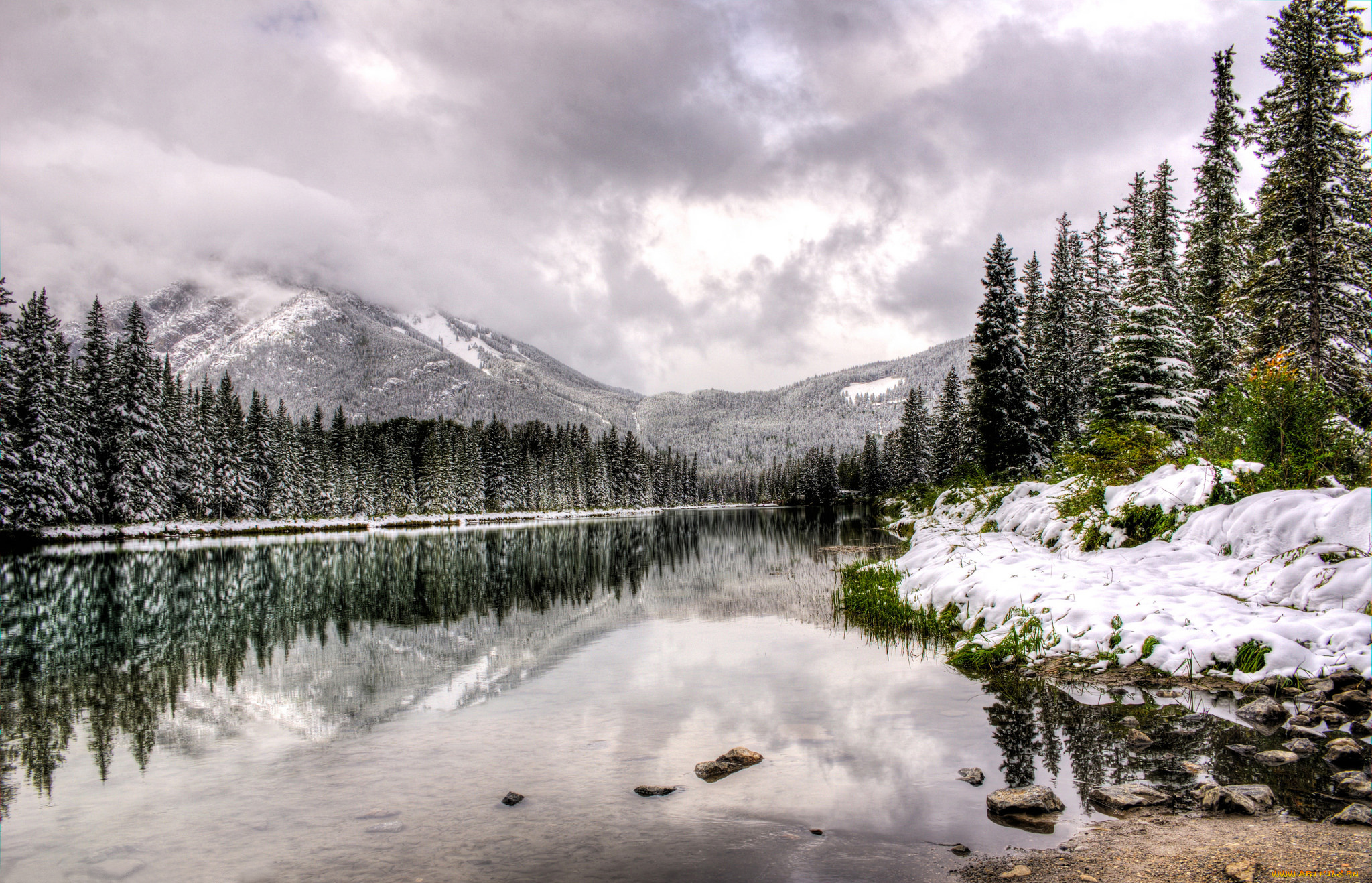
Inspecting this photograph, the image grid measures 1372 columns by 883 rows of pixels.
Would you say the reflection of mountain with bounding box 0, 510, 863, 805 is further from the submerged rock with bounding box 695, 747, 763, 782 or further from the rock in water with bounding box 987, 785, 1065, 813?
the rock in water with bounding box 987, 785, 1065, 813

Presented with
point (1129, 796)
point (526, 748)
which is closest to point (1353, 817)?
point (1129, 796)

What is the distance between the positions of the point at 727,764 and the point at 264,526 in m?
68.9

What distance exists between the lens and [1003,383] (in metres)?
34.3

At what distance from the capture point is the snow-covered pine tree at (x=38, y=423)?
46.0 metres

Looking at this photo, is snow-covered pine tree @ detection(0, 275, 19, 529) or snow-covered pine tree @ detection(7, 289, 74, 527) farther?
snow-covered pine tree @ detection(7, 289, 74, 527)

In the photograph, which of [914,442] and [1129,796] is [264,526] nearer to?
[914,442]

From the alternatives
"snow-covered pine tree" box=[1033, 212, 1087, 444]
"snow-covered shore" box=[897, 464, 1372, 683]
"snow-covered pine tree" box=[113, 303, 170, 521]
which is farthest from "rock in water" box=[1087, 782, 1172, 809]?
"snow-covered pine tree" box=[113, 303, 170, 521]

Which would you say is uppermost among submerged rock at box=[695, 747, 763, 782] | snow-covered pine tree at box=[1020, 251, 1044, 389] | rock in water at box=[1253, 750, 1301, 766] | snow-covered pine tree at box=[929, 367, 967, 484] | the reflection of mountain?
snow-covered pine tree at box=[1020, 251, 1044, 389]

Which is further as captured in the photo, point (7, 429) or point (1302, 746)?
point (7, 429)

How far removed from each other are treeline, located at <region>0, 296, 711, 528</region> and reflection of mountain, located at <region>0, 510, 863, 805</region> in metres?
14.4

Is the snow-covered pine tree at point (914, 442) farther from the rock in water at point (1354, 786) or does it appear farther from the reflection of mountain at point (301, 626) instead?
the rock in water at point (1354, 786)

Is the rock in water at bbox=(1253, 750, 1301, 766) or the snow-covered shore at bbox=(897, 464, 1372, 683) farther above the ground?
the snow-covered shore at bbox=(897, 464, 1372, 683)

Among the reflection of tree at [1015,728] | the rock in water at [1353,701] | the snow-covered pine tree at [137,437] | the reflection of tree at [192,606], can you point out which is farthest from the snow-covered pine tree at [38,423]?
the rock in water at [1353,701]

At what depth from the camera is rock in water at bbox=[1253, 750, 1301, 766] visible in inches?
249
